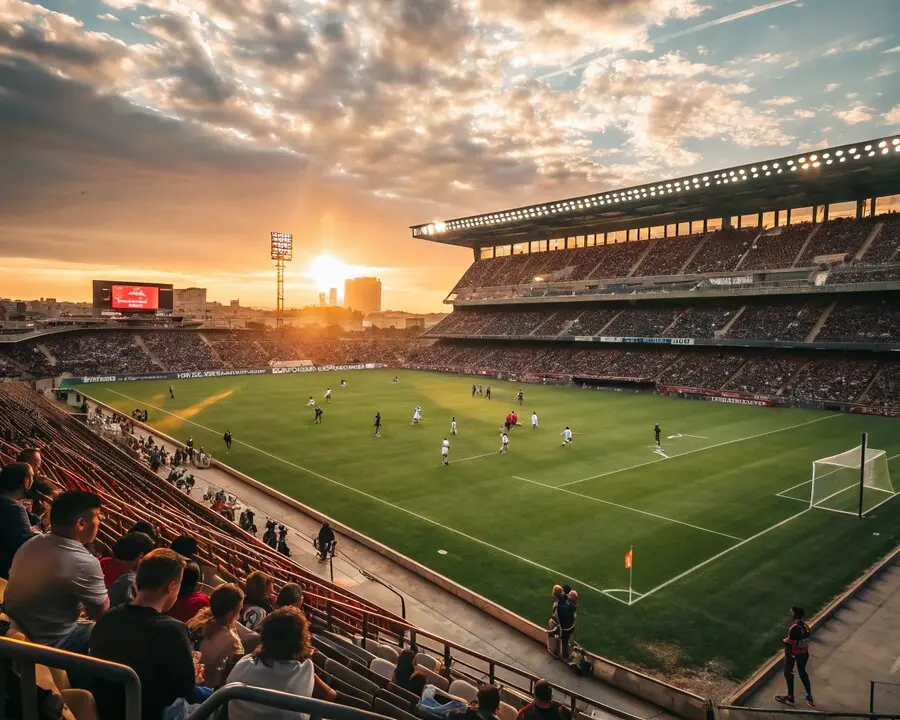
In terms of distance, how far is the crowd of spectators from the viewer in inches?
1989

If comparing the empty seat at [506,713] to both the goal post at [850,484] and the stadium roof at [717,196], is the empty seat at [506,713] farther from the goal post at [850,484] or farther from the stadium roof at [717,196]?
the stadium roof at [717,196]

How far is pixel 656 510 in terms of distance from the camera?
2158 centimetres

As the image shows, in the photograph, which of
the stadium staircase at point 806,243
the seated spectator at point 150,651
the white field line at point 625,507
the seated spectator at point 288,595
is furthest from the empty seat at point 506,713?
the stadium staircase at point 806,243

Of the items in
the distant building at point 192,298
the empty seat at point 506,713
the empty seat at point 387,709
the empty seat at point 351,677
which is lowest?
the empty seat at point 506,713

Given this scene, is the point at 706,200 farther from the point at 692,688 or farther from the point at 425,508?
the point at 692,688

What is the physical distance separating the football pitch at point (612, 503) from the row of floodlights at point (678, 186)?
2190cm

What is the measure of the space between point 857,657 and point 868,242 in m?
56.7

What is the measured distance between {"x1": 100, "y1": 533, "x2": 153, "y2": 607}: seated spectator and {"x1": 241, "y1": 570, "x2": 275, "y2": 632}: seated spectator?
128 centimetres

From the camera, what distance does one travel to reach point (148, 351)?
244 feet

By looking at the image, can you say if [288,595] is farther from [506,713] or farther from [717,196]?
[717,196]

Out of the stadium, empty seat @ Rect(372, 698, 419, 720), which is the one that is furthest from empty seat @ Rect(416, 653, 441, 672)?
empty seat @ Rect(372, 698, 419, 720)

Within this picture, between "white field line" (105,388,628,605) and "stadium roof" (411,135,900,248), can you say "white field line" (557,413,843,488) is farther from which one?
"stadium roof" (411,135,900,248)

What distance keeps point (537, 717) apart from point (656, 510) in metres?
16.6

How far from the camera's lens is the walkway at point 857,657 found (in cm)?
1063
